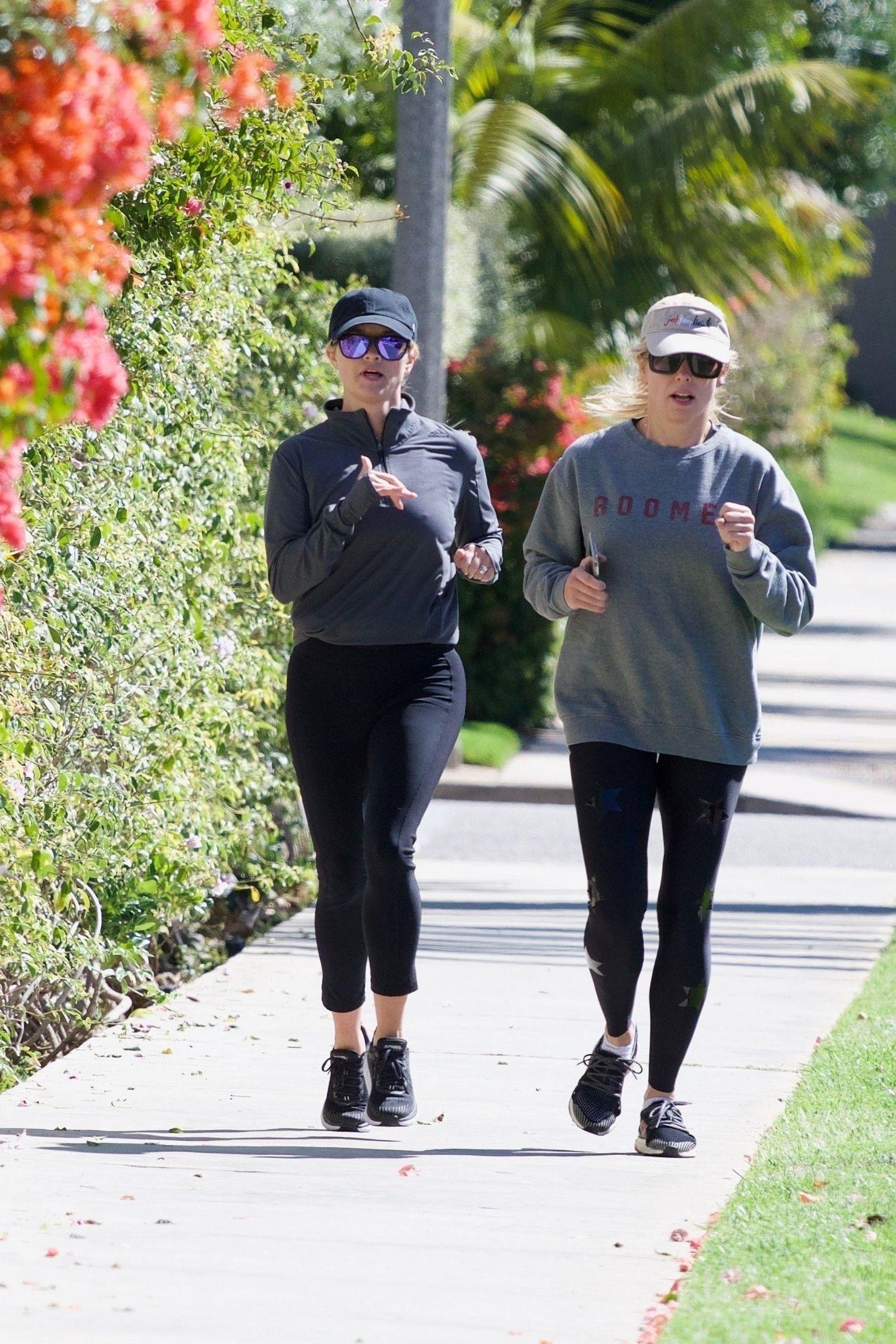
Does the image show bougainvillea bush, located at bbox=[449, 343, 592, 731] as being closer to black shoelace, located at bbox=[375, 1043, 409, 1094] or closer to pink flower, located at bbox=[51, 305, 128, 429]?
black shoelace, located at bbox=[375, 1043, 409, 1094]

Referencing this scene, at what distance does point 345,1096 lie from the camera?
175 inches

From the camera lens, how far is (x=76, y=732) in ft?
16.6

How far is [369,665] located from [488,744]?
683cm

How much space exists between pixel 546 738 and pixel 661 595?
26.9ft

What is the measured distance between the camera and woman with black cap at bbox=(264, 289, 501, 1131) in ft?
14.2

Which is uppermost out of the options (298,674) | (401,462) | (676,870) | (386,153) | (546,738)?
(386,153)

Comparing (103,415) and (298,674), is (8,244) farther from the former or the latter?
(298,674)

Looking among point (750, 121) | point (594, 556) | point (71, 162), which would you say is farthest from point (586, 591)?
point (750, 121)

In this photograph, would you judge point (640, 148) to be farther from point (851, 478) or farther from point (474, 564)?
point (851, 478)

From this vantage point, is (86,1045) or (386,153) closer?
(86,1045)

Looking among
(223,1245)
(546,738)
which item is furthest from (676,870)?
(546,738)

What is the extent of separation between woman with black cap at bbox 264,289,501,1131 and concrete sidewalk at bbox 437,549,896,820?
5826mm

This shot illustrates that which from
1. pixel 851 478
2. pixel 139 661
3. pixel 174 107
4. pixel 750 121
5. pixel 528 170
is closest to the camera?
pixel 174 107

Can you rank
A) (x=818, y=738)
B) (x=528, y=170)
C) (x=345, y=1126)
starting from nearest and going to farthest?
(x=345, y=1126)
(x=818, y=738)
(x=528, y=170)
